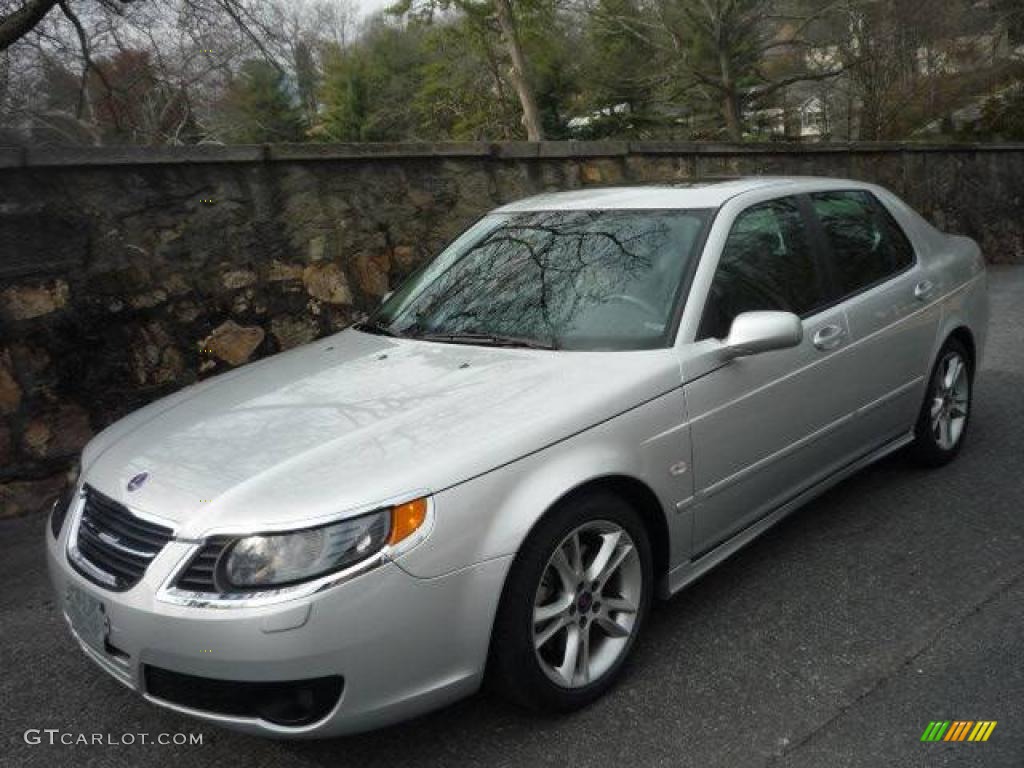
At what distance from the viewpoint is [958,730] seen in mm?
2488

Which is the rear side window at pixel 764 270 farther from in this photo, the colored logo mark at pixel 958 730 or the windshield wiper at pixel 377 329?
the colored logo mark at pixel 958 730

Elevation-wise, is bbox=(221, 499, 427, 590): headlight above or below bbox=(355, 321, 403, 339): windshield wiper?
below

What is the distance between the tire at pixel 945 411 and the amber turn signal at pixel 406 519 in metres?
3.00

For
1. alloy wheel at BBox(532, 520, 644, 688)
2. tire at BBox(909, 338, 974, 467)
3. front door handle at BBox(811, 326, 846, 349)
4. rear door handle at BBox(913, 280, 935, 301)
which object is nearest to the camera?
alloy wheel at BBox(532, 520, 644, 688)

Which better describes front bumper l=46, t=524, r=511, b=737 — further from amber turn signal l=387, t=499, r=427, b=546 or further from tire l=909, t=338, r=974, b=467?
tire l=909, t=338, r=974, b=467

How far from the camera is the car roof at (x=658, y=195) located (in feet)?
11.7

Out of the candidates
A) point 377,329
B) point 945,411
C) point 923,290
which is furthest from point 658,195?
point 945,411

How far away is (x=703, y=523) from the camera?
305 cm

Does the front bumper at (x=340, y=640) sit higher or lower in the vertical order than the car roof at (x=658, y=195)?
lower

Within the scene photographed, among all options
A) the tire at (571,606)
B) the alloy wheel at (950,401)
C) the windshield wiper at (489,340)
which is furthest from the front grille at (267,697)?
the alloy wheel at (950,401)

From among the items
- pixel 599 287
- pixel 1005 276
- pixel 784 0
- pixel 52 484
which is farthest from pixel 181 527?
pixel 784 0

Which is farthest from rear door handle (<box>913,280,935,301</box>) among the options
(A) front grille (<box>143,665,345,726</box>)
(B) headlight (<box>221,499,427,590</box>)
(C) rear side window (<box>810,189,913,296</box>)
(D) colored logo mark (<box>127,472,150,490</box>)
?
(D) colored logo mark (<box>127,472,150,490</box>)

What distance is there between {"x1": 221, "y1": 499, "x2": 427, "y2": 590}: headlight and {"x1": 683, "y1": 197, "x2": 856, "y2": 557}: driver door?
120 centimetres

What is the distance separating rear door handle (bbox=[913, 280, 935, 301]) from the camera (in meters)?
4.18
